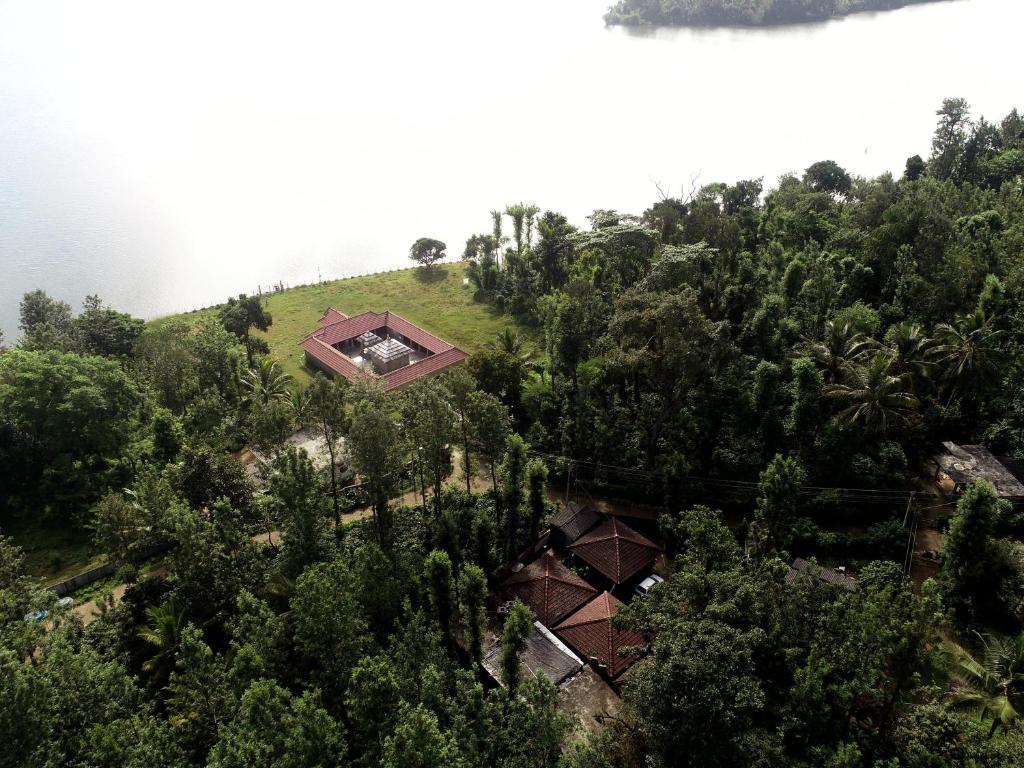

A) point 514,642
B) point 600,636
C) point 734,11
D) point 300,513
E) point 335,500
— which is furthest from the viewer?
point 734,11

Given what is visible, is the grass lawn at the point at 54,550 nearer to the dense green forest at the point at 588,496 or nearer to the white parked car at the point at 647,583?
the dense green forest at the point at 588,496

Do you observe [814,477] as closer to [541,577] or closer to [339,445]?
[541,577]

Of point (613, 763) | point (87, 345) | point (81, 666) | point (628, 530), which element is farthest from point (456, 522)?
point (87, 345)

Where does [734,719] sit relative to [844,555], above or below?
above

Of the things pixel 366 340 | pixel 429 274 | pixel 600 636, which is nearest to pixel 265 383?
pixel 366 340

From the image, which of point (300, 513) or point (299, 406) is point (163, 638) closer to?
point (300, 513)

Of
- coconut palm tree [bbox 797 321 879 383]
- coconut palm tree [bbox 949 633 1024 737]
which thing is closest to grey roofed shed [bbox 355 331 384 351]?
coconut palm tree [bbox 797 321 879 383]
